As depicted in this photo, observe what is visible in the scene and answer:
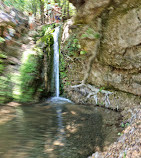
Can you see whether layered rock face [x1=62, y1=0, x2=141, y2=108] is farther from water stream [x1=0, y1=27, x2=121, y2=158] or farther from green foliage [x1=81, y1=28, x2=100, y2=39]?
water stream [x1=0, y1=27, x2=121, y2=158]

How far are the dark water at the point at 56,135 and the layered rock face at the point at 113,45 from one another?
1.74 m

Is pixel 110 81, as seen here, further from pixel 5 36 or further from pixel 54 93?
pixel 5 36

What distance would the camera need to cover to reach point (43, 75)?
24.6ft

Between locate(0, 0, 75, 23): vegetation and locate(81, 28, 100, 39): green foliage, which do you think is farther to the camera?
locate(0, 0, 75, 23): vegetation

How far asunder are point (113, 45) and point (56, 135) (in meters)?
4.23

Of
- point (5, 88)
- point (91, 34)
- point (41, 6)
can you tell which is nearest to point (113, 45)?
point (91, 34)

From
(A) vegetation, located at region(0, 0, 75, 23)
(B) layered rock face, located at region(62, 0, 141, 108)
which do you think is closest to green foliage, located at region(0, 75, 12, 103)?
(B) layered rock face, located at region(62, 0, 141, 108)

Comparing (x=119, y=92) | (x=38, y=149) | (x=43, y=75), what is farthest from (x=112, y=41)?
(x=38, y=149)

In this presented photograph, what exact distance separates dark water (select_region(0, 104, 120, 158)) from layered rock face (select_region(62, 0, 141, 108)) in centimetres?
174

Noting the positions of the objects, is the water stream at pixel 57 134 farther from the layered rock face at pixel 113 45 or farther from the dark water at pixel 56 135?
the layered rock face at pixel 113 45

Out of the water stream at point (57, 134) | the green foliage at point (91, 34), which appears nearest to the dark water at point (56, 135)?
the water stream at point (57, 134)

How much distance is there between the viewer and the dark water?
2703 mm

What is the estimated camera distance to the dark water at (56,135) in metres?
2.70

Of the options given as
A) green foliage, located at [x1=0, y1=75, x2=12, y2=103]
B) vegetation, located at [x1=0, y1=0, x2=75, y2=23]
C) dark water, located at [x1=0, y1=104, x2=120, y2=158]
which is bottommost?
dark water, located at [x1=0, y1=104, x2=120, y2=158]
